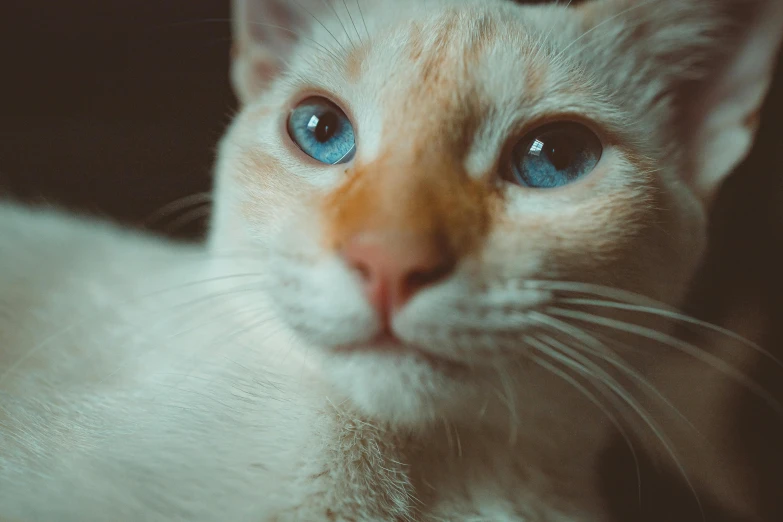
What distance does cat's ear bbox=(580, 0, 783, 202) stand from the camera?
2.98 ft

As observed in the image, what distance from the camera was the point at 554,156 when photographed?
82cm

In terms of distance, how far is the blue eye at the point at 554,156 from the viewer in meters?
0.81

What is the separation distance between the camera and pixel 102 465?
723 mm

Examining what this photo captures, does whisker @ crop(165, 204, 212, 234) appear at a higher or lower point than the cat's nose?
higher

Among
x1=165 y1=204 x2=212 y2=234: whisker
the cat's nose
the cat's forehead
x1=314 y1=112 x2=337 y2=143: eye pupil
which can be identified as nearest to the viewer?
the cat's nose

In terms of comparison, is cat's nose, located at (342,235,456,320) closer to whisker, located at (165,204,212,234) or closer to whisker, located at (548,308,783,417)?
whisker, located at (548,308,783,417)

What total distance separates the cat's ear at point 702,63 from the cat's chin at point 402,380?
1.62 feet

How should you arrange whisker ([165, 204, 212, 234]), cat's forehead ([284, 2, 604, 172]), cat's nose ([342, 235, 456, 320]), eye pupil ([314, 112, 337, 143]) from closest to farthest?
cat's nose ([342, 235, 456, 320]) → cat's forehead ([284, 2, 604, 172]) → eye pupil ([314, 112, 337, 143]) → whisker ([165, 204, 212, 234])

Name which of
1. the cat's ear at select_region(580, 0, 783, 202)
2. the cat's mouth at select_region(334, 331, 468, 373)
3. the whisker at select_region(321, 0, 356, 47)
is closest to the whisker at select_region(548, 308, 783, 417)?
the cat's mouth at select_region(334, 331, 468, 373)

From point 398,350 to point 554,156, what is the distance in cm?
32

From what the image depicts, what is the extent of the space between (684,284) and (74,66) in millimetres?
1094

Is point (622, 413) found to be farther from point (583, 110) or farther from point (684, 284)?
point (583, 110)

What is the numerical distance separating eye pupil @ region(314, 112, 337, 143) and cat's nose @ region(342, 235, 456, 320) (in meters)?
0.28

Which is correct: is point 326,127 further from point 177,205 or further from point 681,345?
point 681,345
